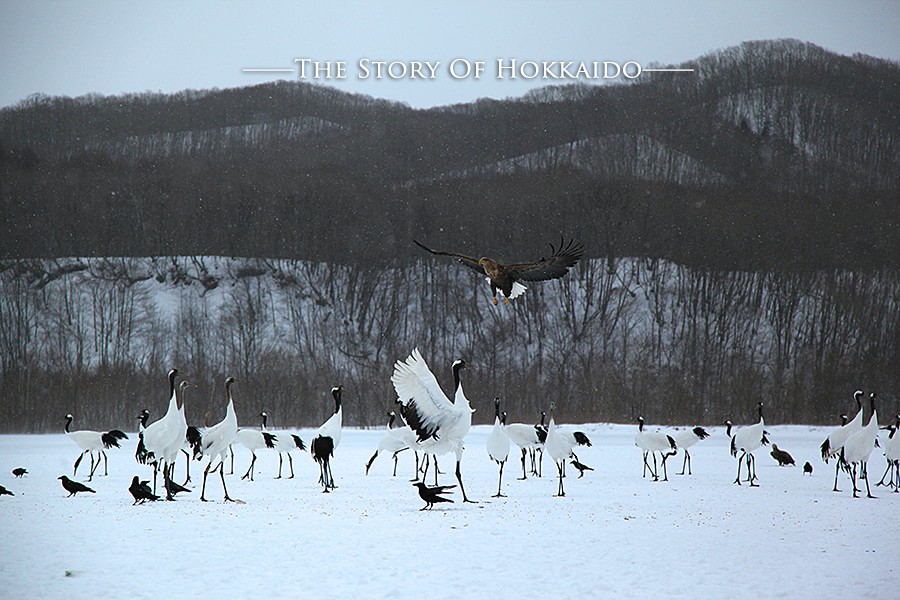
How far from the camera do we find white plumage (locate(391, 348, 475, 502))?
12.3m

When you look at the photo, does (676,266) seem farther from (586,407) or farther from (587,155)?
(587,155)

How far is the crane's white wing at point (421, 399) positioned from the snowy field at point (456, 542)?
1206mm

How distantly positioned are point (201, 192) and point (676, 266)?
3402cm

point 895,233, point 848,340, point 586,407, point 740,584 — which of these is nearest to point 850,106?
point 895,233

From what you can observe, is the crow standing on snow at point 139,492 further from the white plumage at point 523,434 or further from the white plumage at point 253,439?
the white plumage at point 523,434

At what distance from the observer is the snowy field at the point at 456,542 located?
7.86m

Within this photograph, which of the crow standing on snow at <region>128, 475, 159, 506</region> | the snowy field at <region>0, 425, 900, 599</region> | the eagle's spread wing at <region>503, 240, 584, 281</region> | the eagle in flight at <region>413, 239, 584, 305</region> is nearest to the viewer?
the snowy field at <region>0, 425, 900, 599</region>

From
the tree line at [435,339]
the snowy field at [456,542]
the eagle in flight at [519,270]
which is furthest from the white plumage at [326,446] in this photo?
the tree line at [435,339]

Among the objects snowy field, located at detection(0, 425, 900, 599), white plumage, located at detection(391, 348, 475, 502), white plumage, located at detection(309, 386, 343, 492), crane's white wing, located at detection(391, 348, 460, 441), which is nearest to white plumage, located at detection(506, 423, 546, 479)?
snowy field, located at detection(0, 425, 900, 599)

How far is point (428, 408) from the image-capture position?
1268 cm

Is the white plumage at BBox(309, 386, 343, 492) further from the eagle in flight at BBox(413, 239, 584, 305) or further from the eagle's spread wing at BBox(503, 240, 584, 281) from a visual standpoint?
→ the eagle's spread wing at BBox(503, 240, 584, 281)

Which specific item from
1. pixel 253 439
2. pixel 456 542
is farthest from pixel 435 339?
pixel 456 542

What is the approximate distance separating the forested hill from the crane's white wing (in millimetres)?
43744

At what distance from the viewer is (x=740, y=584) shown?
8000mm
